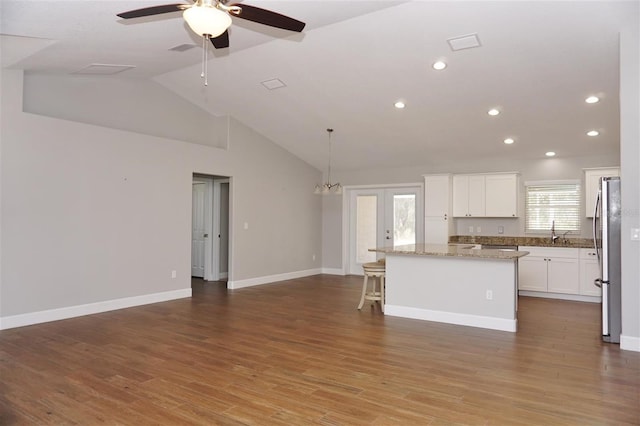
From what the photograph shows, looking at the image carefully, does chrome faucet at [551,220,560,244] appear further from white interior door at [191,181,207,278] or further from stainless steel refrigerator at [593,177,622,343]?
white interior door at [191,181,207,278]

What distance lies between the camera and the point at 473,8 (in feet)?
12.8

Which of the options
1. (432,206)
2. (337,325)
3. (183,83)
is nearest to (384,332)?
(337,325)

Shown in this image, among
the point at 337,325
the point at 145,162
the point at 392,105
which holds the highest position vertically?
the point at 392,105

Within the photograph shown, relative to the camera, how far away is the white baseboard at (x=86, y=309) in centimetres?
474

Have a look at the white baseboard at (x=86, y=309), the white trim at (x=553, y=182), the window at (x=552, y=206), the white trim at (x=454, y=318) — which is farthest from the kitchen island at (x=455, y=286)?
the white baseboard at (x=86, y=309)

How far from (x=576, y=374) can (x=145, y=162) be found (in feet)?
18.9

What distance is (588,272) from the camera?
647cm

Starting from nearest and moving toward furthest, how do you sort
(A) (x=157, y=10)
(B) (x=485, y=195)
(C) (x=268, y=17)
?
(A) (x=157, y=10) → (C) (x=268, y=17) → (B) (x=485, y=195)

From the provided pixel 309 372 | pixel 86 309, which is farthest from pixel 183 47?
pixel 309 372

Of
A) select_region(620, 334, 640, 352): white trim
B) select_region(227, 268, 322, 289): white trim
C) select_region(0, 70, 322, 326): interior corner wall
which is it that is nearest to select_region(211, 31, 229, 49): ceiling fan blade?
select_region(0, 70, 322, 326): interior corner wall

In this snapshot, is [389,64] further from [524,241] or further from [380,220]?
[380,220]

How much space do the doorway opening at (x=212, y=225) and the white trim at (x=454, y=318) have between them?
13.5 feet

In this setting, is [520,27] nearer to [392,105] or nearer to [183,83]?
[392,105]

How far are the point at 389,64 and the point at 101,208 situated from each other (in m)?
4.19
